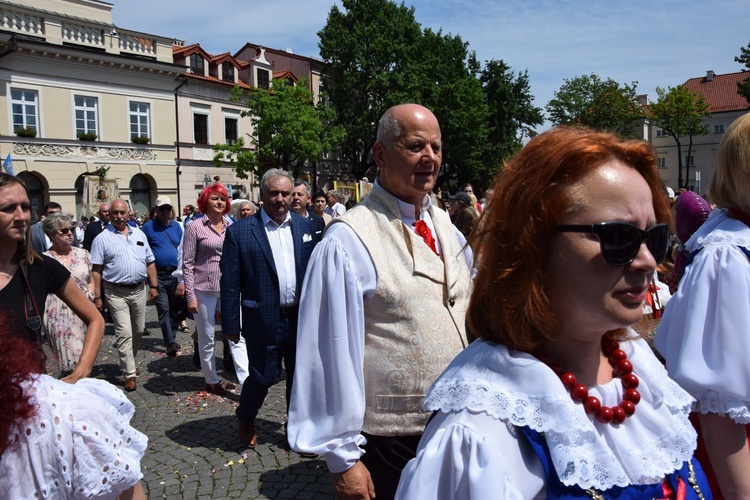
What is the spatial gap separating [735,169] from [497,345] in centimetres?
137

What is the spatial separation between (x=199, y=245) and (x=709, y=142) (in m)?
75.5

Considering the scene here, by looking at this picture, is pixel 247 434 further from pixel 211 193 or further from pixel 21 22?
pixel 21 22

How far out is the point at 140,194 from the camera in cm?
3256

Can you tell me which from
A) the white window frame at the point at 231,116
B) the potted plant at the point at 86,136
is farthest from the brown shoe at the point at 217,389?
the white window frame at the point at 231,116

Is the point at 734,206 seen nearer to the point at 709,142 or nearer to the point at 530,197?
the point at 530,197

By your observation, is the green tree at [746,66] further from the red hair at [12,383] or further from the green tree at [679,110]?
the red hair at [12,383]

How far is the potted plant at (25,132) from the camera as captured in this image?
2719 cm

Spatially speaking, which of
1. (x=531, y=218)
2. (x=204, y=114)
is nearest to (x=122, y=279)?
(x=531, y=218)

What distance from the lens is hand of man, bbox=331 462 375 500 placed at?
2.21 metres

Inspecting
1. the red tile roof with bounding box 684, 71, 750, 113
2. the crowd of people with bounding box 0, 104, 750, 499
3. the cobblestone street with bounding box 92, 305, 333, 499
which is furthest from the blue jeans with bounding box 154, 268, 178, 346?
the red tile roof with bounding box 684, 71, 750, 113

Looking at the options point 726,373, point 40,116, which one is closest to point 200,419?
point 726,373

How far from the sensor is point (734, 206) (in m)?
2.13

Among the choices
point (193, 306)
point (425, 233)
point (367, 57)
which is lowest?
point (193, 306)

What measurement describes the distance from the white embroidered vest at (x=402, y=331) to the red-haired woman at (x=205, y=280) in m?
4.33
